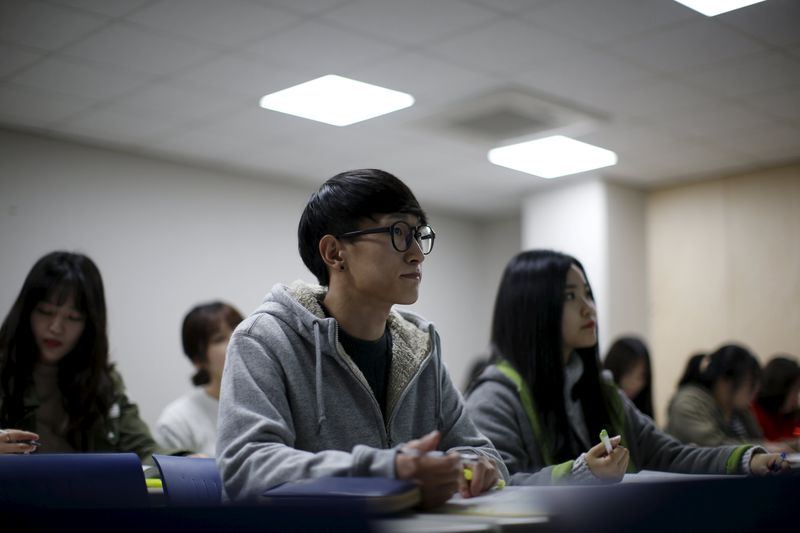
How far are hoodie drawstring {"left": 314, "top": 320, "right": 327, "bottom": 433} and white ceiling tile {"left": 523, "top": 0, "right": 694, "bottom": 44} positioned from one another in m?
2.77

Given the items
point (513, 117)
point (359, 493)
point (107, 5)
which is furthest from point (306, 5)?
point (359, 493)

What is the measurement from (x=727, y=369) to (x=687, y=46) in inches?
64.6

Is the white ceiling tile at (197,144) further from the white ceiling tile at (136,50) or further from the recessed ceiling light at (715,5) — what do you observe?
the recessed ceiling light at (715,5)

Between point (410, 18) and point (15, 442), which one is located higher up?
point (410, 18)

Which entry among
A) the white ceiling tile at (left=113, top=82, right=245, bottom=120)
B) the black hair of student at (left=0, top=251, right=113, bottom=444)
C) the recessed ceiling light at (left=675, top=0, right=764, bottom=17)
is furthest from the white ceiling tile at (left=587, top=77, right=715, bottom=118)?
the black hair of student at (left=0, top=251, right=113, bottom=444)

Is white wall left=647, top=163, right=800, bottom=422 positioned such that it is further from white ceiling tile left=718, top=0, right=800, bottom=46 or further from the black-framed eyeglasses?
the black-framed eyeglasses

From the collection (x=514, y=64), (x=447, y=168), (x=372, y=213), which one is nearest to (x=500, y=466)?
(x=372, y=213)

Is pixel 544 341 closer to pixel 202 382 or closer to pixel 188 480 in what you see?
pixel 188 480

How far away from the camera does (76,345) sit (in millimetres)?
2451

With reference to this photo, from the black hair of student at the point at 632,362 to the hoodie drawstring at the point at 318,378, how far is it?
103 inches

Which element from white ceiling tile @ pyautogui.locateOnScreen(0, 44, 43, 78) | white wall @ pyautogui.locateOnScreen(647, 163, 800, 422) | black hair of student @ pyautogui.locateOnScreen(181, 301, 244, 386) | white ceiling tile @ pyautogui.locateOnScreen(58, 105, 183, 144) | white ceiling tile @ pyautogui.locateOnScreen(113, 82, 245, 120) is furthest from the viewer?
white wall @ pyautogui.locateOnScreen(647, 163, 800, 422)

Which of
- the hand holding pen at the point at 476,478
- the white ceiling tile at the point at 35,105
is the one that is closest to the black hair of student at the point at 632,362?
the hand holding pen at the point at 476,478

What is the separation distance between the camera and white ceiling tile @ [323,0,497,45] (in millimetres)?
3916

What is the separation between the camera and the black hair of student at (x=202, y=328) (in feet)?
12.0
